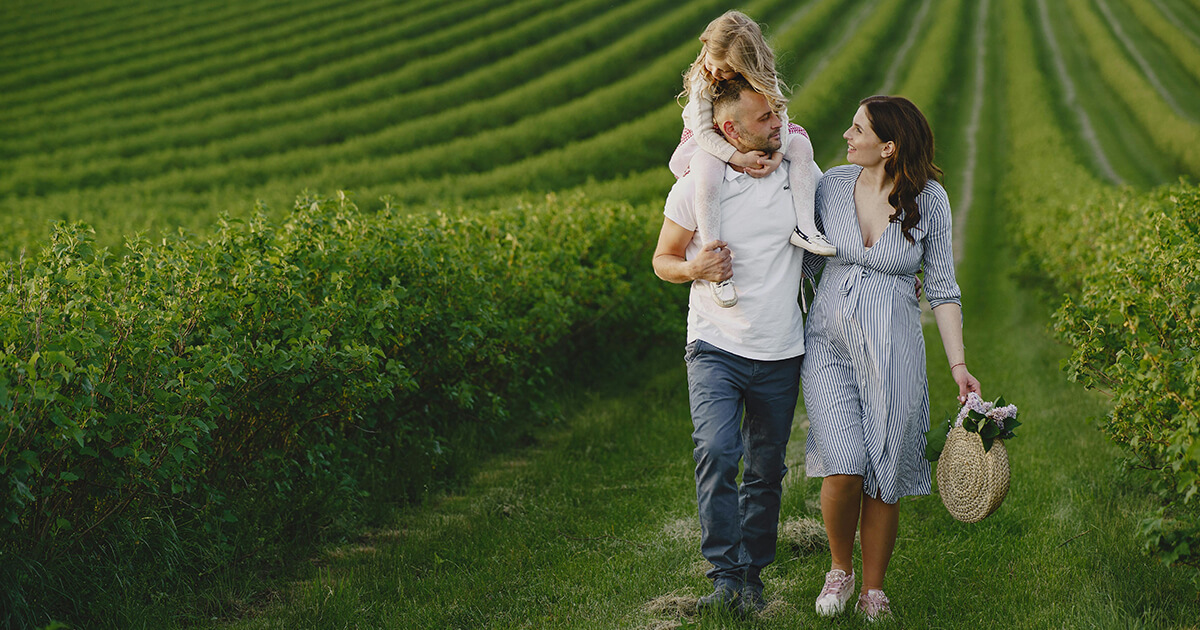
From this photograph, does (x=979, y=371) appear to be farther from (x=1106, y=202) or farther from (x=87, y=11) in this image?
(x=87, y=11)

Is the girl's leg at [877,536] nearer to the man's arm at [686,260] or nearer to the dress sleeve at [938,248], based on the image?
the dress sleeve at [938,248]

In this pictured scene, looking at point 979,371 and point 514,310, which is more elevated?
point 514,310

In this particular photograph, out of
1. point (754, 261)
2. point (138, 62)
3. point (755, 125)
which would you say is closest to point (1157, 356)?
point (754, 261)

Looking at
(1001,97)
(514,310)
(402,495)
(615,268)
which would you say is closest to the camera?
(402,495)

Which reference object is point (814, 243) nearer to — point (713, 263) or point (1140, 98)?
point (713, 263)

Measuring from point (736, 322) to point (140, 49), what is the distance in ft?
115

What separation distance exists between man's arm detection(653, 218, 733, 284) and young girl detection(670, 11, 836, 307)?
0.17 ft

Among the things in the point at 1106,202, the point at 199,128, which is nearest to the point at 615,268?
the point at 1106,202

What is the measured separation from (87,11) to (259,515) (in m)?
38.9

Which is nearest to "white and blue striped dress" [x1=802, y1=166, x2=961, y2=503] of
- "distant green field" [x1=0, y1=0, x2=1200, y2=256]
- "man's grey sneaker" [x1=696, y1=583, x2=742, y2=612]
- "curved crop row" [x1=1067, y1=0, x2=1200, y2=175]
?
"man's grey sneaker" [x1=696, y1=583, x2=742, y2=612]

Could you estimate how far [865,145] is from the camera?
3764 mm

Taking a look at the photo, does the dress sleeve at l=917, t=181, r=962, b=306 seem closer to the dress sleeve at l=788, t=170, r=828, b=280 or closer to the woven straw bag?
the dress sleeve at l=788, t=170, r=828, b=280

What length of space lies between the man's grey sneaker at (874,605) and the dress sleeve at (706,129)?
1849 mm

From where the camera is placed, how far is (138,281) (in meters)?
4.31
